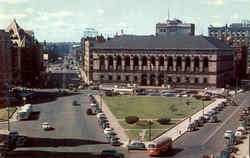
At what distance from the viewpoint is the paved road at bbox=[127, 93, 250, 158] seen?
7038 cm

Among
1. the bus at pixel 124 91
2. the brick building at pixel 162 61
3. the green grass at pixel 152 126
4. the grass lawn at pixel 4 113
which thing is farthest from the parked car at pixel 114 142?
the brick building at pixel 162 61

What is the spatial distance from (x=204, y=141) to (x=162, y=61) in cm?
9817

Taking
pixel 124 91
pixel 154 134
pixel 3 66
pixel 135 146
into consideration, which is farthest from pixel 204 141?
pixel 124 91

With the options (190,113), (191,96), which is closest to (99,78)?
(191,96)

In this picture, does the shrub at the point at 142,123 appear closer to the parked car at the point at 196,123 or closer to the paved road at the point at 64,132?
the paved road at the point at 64,132

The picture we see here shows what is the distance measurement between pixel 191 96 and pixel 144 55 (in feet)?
113

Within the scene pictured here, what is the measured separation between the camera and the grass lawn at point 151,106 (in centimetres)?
10838

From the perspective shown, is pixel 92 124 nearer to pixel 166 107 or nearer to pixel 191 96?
pixel 166 107

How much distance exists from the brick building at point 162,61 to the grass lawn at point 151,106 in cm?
2962

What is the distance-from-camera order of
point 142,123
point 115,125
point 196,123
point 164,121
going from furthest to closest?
1. point 164,121
2. point 115,125
3. point 142,123
4. point 196,123

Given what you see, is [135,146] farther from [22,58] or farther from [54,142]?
[22,58]

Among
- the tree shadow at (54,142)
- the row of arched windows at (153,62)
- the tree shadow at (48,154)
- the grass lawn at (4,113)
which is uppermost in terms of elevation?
the row of arched windows at (153,62)

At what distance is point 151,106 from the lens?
122125 millimetres

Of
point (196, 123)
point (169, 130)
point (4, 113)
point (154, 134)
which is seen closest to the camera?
point (154, 134)
